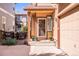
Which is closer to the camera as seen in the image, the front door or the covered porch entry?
the covered porch entry

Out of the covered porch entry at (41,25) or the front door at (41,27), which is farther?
the front door at (41,27)

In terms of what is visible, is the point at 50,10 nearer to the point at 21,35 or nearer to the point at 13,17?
the point at 21,35

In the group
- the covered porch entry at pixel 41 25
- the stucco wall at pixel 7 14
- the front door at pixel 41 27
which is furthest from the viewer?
the stucco wall at pixel 7 14

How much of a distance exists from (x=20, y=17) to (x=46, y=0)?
Answer: 20.9m

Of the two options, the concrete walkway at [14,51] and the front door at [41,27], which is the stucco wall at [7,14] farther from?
the concrete walkway at [14,51]

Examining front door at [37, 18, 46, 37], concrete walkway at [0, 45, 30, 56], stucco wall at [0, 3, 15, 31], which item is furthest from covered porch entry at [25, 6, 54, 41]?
concrete walkway at [0, 45, 30, 56]

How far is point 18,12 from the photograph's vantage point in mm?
29609

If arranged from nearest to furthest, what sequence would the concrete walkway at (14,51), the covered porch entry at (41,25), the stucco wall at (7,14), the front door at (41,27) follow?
the concrete walkway at (14,51) < the covered porch entry at (41,25) < the front door at (41,27) < the stucco wall at (7,14)

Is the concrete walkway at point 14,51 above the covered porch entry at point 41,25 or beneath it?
beneath

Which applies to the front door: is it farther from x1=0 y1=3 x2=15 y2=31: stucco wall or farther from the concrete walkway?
the concrete walkway

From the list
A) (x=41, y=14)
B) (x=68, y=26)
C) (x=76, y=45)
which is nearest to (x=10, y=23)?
(x=41, y=14)

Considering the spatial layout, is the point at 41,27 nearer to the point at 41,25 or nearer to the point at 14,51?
the point at 41,25

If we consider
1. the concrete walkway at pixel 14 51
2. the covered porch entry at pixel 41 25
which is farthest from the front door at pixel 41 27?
the concrete walkway at pixel 14 51

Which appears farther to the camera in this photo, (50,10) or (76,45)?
(50,10)
